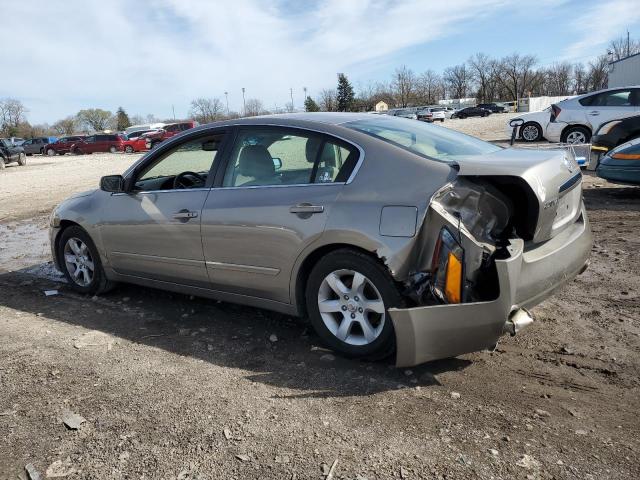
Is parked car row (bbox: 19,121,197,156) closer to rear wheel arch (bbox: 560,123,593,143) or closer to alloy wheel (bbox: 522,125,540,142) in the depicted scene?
alloy wheel (bbox: 522,125,540,142)

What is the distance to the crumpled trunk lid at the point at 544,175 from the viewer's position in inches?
130

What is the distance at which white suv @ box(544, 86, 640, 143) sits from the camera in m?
14.2

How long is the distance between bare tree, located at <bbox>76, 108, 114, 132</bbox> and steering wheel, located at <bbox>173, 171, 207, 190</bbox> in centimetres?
12137

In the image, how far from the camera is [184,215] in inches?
172

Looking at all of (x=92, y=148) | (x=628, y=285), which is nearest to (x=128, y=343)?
(x=628, y=285)

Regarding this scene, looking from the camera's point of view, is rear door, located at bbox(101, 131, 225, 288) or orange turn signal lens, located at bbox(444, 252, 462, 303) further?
rear door, located at bbox(101, 131, 225, 288)

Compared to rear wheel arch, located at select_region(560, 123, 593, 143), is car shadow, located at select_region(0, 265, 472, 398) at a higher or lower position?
lower

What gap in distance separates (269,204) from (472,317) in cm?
159

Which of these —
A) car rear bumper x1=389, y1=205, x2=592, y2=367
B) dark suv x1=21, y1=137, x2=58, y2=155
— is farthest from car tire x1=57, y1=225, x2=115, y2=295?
dark suv x1=21, y1=137, x2=58, y2=155

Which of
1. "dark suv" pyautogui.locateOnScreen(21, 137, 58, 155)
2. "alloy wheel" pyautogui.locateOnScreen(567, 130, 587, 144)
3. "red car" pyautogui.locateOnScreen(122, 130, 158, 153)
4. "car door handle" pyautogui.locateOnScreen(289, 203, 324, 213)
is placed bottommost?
"alloy wheel" pyautogui.locateOnScreen(567, 130, 587, 144)

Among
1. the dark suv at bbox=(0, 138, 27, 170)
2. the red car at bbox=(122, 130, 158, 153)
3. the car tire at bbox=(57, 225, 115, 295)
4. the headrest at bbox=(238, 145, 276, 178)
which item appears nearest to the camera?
the headrest at bbox=(238, 145, 276, 178)

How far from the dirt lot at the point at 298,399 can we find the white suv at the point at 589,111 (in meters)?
11.0

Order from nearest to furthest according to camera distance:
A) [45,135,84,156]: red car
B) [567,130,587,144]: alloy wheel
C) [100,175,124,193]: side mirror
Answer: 1. [100,175,124,193]: side mirror
2. [567,130,587,144]: alloy wheel
3. [45,135,84,156]: red car

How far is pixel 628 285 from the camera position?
473cm
